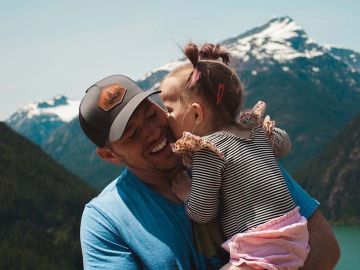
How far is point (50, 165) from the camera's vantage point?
160500 mm

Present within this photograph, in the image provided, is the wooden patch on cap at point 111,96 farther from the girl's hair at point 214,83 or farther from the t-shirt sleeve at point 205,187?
the t-shirt sleeve at point 205,187

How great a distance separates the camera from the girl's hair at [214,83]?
14.9 feet

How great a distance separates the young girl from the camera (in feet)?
14.0

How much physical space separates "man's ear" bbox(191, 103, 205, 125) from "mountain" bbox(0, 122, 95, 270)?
107865mm

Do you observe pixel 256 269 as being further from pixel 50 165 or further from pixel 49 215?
pixel 50 165

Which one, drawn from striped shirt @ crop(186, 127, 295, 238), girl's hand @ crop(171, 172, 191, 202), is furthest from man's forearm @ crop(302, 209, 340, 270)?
girl's hand @ crop(171, 172, 191, 202)

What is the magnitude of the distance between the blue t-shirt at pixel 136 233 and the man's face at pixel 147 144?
0.19 metres

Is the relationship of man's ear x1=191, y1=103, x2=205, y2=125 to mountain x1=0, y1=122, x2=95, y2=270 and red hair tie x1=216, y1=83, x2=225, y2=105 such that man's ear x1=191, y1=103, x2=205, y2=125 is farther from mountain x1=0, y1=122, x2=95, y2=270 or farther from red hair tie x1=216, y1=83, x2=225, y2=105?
mountain x1=0, y1=122, x2=95, y2=270

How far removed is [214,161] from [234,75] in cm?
72

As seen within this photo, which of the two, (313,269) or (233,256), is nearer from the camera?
(233,256)

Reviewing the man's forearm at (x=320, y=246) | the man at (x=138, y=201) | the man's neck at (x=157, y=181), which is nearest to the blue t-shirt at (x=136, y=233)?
the man at (x=138, y=201)

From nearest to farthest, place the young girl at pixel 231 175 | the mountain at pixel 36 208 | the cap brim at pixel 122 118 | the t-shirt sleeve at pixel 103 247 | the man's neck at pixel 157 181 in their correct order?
1. the t-shirt sleeve at pixel 103 247
2. the young girl at pixel 231 175
3. the cap brim at pixel 122 118
4. the man's neck at pixel 157 181
5. the mountain at pixel 36 208

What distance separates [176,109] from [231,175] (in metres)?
0.64

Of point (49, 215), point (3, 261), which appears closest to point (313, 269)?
point (3, 261)
